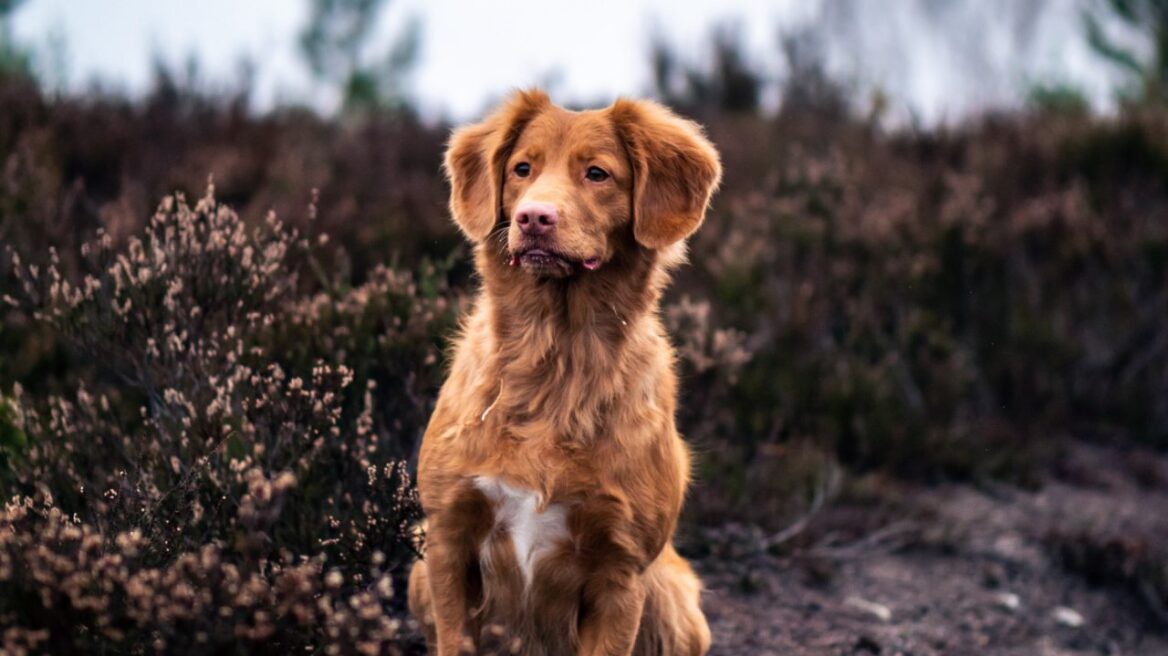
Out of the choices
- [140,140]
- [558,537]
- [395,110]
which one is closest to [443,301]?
[558,537]

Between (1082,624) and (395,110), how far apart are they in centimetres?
693

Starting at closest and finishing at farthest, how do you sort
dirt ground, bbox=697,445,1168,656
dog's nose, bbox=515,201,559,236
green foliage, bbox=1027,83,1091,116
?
dog's nose, bbox=515,201,559,236 → dirt ground, bbox=697,445,1168,656 → green foliage, bbox=1027,83,1091,116

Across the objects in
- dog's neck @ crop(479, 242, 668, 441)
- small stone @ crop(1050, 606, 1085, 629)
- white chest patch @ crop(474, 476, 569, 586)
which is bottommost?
small stone @ crop(1050, 606, 1085, 629)

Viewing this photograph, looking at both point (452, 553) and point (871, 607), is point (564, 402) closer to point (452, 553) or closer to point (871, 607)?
point (452, 553)

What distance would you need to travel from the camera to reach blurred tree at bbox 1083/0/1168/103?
594 inches

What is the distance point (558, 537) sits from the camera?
8.69ft

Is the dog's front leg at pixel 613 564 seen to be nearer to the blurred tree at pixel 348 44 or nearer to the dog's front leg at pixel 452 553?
the dog's front leg at pixel 452 553

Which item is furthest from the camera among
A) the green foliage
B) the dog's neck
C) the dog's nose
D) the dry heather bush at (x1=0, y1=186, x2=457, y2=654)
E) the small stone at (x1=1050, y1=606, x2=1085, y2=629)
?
the green foliage

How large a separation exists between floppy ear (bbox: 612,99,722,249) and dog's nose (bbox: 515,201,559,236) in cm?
32

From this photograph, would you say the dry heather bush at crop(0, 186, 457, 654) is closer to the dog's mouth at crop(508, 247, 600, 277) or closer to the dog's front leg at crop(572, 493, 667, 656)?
the dog's front leg at crop(572, 493, 667, 656)

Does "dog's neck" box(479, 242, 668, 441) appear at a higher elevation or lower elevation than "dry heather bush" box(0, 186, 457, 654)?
higher

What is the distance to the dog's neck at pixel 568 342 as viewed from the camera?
2.73 metres

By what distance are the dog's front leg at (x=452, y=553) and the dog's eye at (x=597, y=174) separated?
828 millimetres

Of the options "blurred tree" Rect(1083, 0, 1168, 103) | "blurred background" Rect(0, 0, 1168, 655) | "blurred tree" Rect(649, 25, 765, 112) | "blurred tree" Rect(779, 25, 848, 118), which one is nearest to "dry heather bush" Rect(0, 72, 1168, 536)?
"blurred background" Rect(0, 0, 1168, 655)
